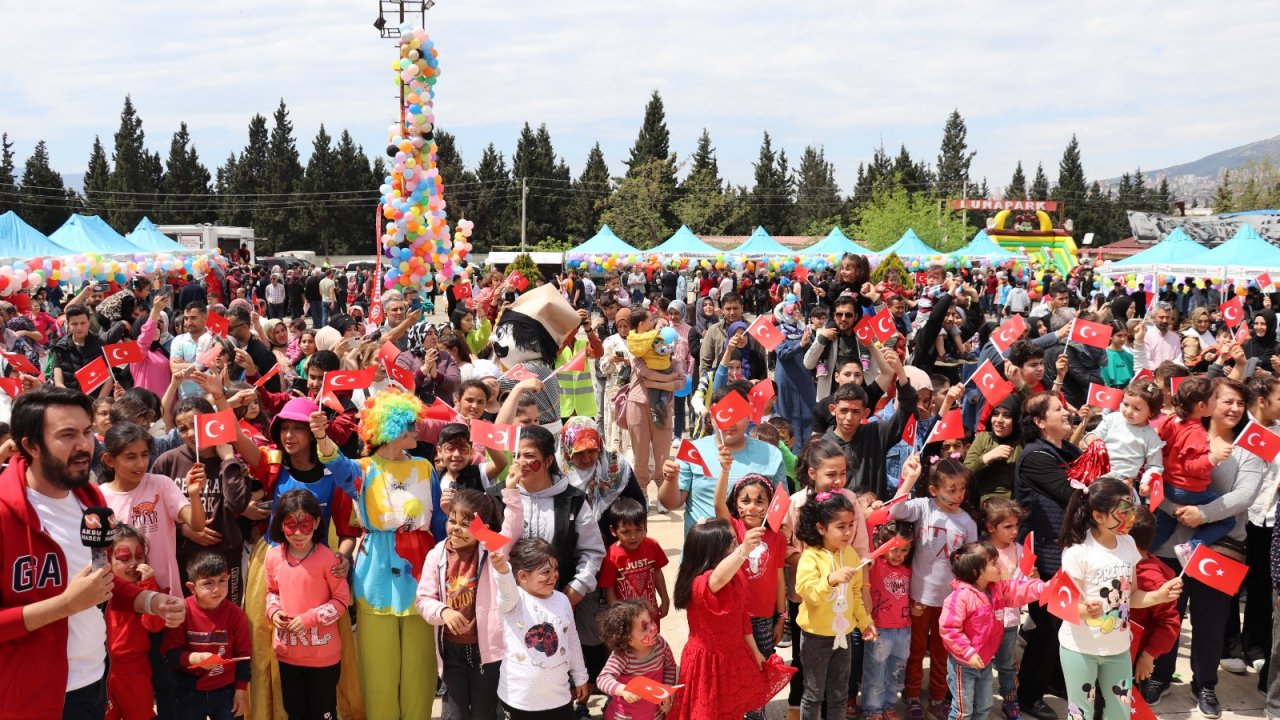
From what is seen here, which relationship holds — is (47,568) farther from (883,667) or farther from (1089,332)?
(1089,332)

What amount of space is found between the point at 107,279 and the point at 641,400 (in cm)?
1601

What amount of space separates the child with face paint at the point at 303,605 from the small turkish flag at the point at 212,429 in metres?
0.39

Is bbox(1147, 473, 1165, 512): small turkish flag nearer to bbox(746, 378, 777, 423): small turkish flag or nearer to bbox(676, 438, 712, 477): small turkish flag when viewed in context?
bbox(746, 378, 777, 423): small turkish flag

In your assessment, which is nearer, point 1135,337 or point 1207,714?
point 1207,714

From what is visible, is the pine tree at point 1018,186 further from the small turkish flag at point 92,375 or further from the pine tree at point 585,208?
the small turkish flag at point 92,375

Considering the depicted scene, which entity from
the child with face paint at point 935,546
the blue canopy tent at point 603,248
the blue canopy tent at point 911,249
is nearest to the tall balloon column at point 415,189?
the child with face paint at point 935,546

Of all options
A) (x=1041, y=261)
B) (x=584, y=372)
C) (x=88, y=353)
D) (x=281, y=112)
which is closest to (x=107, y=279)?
(x=88, y=353)

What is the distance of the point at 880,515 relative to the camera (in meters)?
4.45

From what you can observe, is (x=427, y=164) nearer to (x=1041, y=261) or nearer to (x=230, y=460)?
(x=230, y=460)

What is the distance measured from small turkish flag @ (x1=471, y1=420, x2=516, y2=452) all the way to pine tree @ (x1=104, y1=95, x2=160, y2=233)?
219 feet

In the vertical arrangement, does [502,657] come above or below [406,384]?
below

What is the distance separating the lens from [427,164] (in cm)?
1525

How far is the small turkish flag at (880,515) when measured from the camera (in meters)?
4.45

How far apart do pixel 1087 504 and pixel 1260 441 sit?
1167 millimetres
